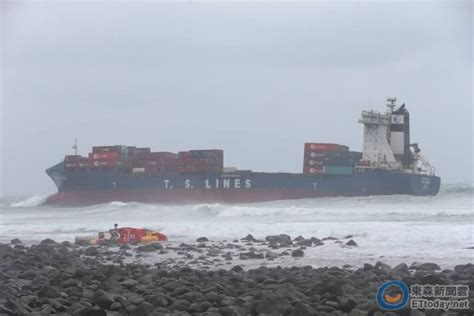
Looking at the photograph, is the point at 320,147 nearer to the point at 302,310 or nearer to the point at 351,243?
the point at 351,243

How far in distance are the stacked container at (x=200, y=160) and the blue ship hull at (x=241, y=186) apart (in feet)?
1.54

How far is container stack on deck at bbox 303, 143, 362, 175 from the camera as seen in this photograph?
3591 centimetres

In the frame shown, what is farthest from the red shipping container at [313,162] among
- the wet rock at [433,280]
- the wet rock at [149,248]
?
the wet rock at [433,280]

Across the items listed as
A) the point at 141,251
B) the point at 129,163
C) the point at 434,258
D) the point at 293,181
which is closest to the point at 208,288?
the point at 434,258

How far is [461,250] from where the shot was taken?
39.8 feet

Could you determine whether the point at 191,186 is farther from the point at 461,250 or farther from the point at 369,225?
the point at 461,250

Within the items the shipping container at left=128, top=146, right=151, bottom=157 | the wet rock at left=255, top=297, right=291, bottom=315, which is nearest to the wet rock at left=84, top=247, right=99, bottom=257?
the wet rock at left=255, top=297, right=291, bottom=315

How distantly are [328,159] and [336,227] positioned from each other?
18.4 meters

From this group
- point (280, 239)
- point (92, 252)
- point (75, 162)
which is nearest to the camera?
point (92, 252)

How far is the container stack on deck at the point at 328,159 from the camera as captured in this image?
3591cm

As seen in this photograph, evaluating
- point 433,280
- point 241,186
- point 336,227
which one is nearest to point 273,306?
point 433,280

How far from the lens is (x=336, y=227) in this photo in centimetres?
1800

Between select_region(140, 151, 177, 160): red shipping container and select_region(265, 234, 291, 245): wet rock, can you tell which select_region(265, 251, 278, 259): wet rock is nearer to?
select_region(265, 234, 291, 245): wet rock

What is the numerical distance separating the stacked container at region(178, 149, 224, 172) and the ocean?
12.1 ft
